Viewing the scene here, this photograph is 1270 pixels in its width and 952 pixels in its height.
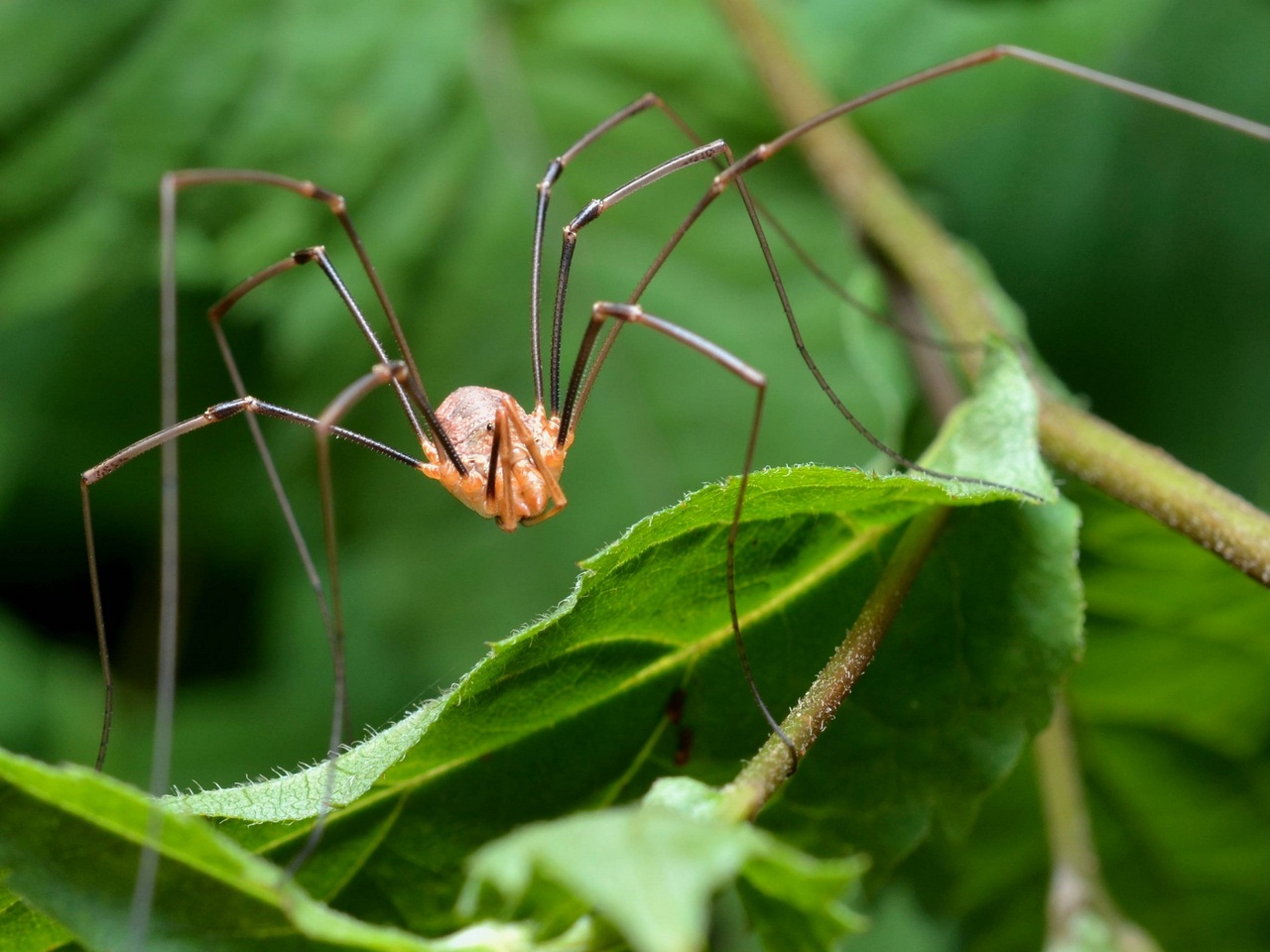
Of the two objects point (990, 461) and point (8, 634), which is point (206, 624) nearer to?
point (8, 634)

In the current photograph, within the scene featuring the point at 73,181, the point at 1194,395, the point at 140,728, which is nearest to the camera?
the point at 73,181

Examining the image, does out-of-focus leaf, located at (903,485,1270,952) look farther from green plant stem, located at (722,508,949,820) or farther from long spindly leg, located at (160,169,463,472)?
long spindly leg, located at (160,169,463,472)

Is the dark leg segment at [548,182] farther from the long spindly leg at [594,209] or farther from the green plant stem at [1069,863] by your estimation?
the green plant stem at [1069,863]

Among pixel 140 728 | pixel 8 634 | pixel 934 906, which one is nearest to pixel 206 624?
pixel 140 728

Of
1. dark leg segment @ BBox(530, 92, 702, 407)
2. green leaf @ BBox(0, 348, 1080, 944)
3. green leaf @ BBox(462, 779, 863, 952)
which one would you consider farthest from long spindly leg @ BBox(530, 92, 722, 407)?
green leaf @ BBox(462, 779, 863, 952)

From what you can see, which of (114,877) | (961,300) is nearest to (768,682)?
(114,877)

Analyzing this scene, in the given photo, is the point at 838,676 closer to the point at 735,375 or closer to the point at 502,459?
the point at 735,375
